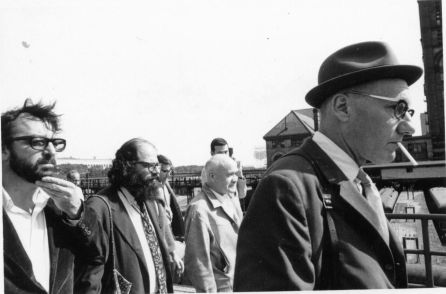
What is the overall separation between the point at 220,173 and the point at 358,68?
111 cm

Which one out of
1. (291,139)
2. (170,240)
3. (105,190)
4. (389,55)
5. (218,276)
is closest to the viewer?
(389,55)

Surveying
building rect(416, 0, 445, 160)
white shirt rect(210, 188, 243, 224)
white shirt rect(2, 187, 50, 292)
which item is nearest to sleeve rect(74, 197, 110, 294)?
white shirt rect(2, 187, 50, 292)

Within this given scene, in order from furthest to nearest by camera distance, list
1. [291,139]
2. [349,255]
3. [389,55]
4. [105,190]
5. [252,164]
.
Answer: [291,139] < [252,164] < [105,190] < [389,55] < [349,255]

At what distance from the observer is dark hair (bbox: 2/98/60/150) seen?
Answer: 4.88ft

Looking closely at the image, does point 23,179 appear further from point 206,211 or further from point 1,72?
point 206,211

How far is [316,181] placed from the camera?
3.10 ft

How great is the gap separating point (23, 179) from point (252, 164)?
118 cm

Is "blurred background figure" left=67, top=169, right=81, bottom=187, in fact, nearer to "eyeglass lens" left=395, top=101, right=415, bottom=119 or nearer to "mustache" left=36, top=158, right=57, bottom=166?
"mustache" left=36, top=158, right=57, bottom=166

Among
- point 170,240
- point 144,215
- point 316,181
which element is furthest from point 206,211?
point 316,181

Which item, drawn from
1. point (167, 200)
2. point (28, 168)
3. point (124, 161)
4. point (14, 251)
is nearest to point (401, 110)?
point (124, 161)

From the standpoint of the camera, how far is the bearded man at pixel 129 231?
1509 millimetres

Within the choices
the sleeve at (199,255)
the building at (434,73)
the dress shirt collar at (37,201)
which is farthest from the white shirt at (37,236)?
the building at (434,73)

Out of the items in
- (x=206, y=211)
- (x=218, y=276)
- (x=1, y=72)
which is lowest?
(x=218, y=276)

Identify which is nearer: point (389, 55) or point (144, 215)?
point (389, 55)
